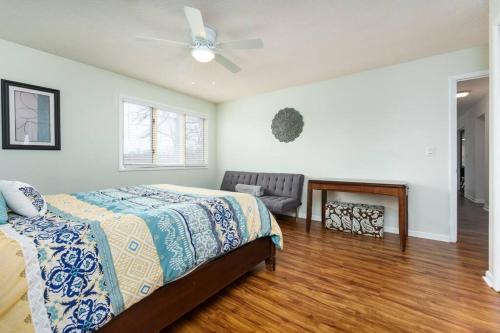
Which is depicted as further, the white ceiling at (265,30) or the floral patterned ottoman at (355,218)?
the floral patterned ottoman at (355,218)

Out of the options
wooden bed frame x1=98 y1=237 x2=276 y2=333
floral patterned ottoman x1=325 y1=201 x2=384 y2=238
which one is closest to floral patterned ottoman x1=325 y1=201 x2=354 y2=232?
floral patterned ottoman x1=325 y1=201 x2=384 y2=238

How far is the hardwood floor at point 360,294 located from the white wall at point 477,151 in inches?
138

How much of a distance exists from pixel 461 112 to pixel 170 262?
836 centimetres

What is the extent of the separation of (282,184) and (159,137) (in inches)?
94.9

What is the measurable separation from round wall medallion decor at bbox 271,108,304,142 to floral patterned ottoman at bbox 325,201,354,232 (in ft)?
4.69

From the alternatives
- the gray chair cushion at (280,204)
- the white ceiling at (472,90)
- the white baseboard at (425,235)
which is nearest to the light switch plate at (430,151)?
the white baseboard at (425,235)

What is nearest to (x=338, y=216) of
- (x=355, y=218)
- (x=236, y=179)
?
(x=355, y=218)

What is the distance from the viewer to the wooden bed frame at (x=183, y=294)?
121cm

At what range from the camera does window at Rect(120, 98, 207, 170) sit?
378 cm

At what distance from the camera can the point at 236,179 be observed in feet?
15.6

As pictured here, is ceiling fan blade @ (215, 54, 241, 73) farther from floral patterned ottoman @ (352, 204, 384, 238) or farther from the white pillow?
floral patterned ottoman @ (352, 204, 384, 238)

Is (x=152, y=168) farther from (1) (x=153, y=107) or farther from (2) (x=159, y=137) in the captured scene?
(1) (x=153, y=107)

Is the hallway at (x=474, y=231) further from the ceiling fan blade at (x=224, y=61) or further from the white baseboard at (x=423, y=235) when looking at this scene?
the ceiling fan blade at (x=224, y=61)

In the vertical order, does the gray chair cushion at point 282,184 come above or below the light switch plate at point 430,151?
below
